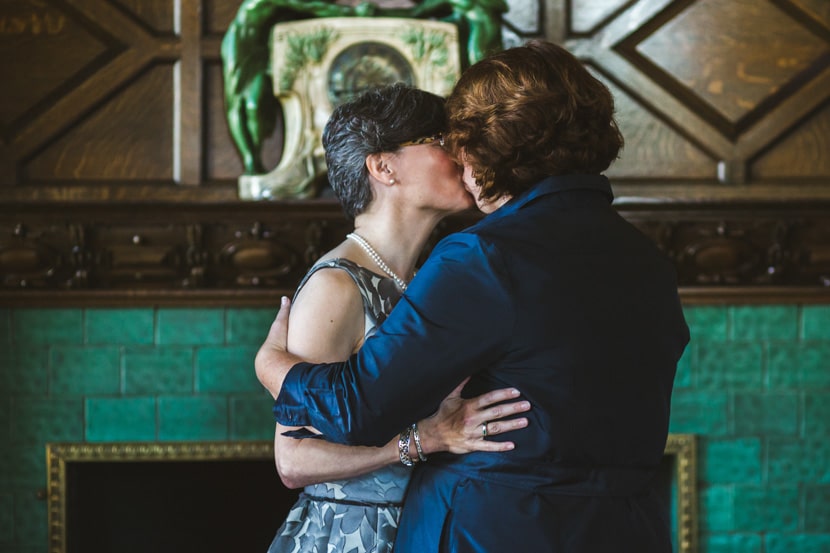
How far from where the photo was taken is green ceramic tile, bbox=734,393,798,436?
10.0 feet

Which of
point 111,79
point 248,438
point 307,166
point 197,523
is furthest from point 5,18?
point 197,523

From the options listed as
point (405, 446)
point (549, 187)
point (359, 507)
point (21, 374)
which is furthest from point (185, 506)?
point (549, 187)

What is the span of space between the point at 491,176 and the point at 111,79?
7.40 feet

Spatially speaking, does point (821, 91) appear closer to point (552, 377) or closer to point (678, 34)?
point (678, 34)

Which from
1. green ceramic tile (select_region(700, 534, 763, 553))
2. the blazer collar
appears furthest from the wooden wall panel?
the blazer collar

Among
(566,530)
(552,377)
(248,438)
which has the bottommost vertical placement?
(248,438)

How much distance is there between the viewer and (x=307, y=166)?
Answer: 2967mm

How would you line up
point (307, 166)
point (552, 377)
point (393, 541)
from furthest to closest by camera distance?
point (307, 166) < point (393, 541) < point (552, 377)

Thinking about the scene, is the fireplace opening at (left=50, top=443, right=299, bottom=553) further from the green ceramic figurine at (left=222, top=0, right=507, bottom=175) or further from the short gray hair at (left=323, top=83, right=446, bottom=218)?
the short gray hair at (left=323, top=83, right=446, bottom=218)

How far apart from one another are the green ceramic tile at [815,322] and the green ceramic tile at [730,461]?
1.34 ft

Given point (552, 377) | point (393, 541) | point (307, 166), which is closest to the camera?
point (552, 377)

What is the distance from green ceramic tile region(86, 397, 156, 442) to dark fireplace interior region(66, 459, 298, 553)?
0.12m

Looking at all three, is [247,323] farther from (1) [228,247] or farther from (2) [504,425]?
(2) [504,425]

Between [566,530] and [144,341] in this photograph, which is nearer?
[566,530]
